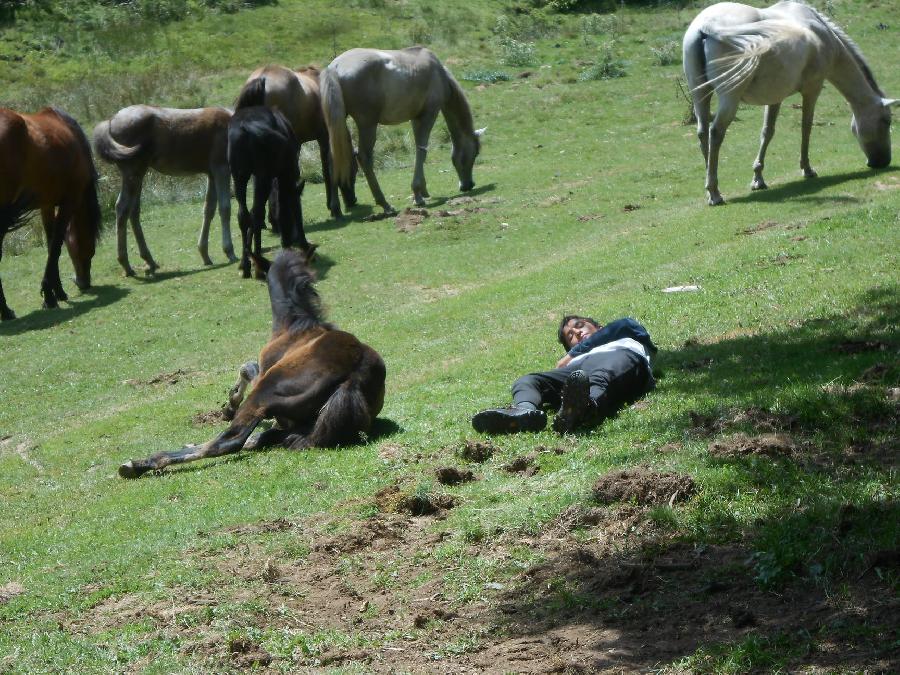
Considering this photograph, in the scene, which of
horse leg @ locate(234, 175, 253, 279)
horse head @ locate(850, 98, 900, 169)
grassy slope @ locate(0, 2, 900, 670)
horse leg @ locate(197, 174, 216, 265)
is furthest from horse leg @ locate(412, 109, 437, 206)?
horse head @ locate(850, 98, 900, 169)

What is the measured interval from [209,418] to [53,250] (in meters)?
8.09

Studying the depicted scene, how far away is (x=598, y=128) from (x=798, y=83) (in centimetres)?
856

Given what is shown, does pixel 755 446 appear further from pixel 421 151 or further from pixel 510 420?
pixel 421 151

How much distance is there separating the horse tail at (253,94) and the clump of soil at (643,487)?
13108 millimetres

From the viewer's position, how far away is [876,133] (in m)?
16.8

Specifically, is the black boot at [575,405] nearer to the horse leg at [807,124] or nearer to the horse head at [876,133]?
the horse leg at [807,124]

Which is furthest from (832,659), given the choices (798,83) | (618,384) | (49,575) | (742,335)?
(798,83)

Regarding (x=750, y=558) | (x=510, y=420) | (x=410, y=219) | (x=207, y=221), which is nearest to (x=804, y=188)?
(x=410, y=219)

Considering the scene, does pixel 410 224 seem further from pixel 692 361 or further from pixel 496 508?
pixel 496 508

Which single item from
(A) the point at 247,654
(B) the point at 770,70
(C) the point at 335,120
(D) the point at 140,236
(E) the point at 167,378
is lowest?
(E) the point at 167,378

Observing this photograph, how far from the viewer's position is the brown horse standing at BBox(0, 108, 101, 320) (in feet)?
→ 52.2

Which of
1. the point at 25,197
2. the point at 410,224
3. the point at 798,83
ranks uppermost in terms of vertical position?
the point at 798,83

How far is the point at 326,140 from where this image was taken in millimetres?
20859

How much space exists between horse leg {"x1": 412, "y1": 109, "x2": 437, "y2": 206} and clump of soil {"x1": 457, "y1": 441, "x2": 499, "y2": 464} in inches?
529
